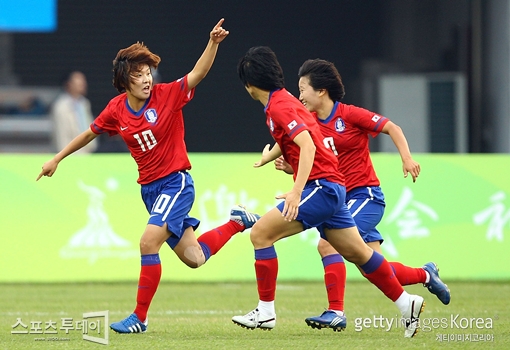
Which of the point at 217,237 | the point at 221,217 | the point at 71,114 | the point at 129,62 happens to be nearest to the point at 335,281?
the point at 217,237

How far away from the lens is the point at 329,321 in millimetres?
6828

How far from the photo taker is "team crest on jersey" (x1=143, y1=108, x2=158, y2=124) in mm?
7008

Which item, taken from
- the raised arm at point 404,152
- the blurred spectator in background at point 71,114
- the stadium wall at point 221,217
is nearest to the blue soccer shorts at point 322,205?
the raised arm at point 404,152

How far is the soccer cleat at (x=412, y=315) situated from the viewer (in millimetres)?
6484

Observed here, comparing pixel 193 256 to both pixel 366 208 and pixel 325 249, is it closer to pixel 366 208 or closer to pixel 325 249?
pixel 325 249

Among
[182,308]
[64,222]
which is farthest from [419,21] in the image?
[182,308]

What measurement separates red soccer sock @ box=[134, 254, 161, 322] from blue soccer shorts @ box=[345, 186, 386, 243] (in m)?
1.51

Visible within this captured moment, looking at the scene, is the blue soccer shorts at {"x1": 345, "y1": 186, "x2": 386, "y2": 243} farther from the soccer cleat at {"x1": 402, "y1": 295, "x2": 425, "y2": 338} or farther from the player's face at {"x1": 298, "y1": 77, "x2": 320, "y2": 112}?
the soccer cleat at {"x1": 402, "y1": 295, "x2": 425, "y2": 338}

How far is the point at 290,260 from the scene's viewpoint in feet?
36.5

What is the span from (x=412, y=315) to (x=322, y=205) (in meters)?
0.95

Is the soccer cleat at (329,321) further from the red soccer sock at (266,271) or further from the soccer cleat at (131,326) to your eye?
the soccer cleat at (131,326)

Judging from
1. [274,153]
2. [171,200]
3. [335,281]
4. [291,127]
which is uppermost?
[291,127]

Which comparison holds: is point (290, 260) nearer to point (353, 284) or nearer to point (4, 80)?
point (353, 284)

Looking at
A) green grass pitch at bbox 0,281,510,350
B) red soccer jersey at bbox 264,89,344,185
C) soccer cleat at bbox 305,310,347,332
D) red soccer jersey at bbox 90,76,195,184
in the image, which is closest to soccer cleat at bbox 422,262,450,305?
green grass pitch at bbox 0,281,510,350
